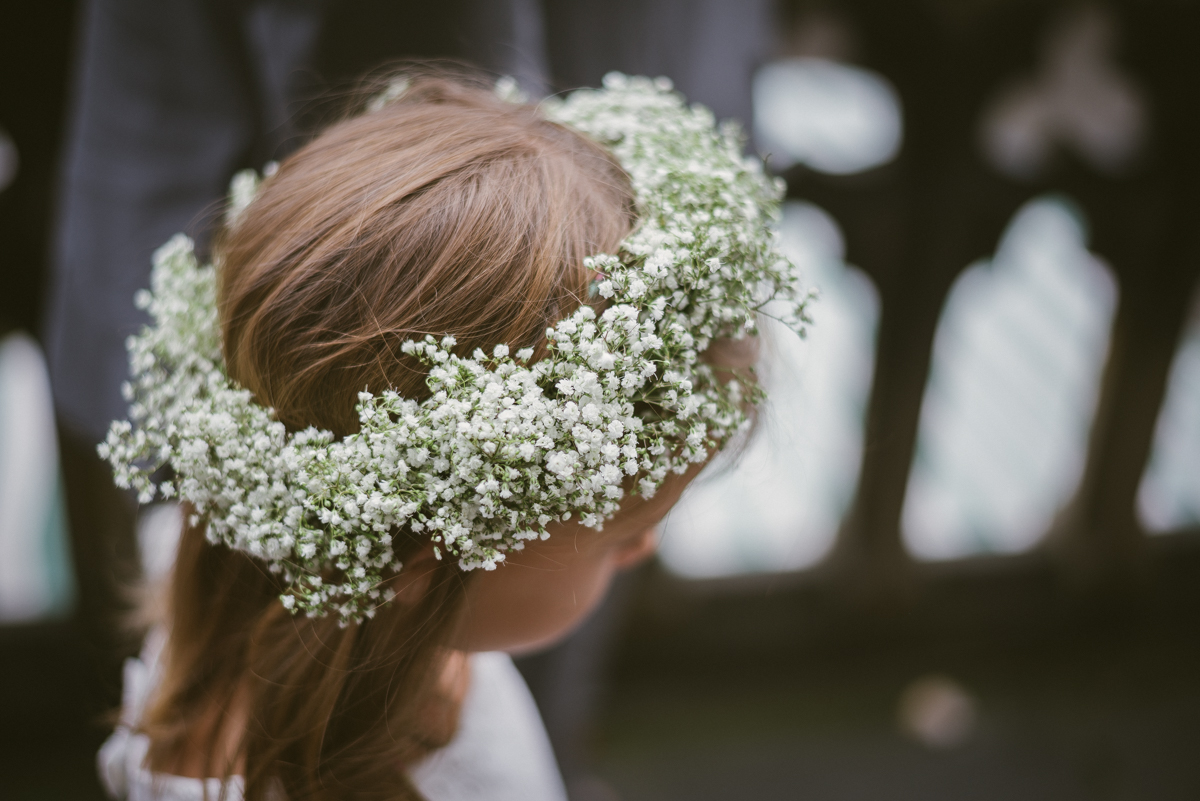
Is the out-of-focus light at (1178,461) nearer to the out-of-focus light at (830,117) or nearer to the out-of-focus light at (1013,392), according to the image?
the out-of-focus light at (1013,392)

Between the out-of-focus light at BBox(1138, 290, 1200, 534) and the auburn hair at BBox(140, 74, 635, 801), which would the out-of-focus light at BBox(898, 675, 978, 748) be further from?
the auburn hair at BBox(140, 74, 635, 801)

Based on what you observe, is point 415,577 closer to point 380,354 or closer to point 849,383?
point 380,354

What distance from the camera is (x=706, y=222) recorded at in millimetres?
771

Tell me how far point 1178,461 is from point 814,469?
63.2 inches

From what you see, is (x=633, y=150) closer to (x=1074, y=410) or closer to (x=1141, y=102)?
(x=1141, y=102)

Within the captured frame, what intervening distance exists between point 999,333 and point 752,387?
2312 millimetres

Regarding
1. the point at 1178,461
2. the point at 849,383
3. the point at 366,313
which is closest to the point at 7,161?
the point at 366,313

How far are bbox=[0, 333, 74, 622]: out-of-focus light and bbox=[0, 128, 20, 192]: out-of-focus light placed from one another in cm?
54

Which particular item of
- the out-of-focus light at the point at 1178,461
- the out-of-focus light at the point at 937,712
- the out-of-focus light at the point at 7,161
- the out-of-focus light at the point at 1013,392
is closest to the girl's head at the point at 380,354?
the out-of-focus light at the point at 7,161

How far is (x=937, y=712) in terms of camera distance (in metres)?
2.71

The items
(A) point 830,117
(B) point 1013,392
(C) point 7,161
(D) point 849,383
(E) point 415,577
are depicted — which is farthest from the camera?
(B) point 1013,392

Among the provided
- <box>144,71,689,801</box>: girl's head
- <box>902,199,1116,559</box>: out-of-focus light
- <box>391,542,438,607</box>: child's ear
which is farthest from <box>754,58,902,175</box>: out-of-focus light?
<box>391,542,438,607</box>: child's ear

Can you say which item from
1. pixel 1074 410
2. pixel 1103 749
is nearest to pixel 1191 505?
pixel 1074 410

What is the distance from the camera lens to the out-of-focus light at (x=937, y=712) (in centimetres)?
264
